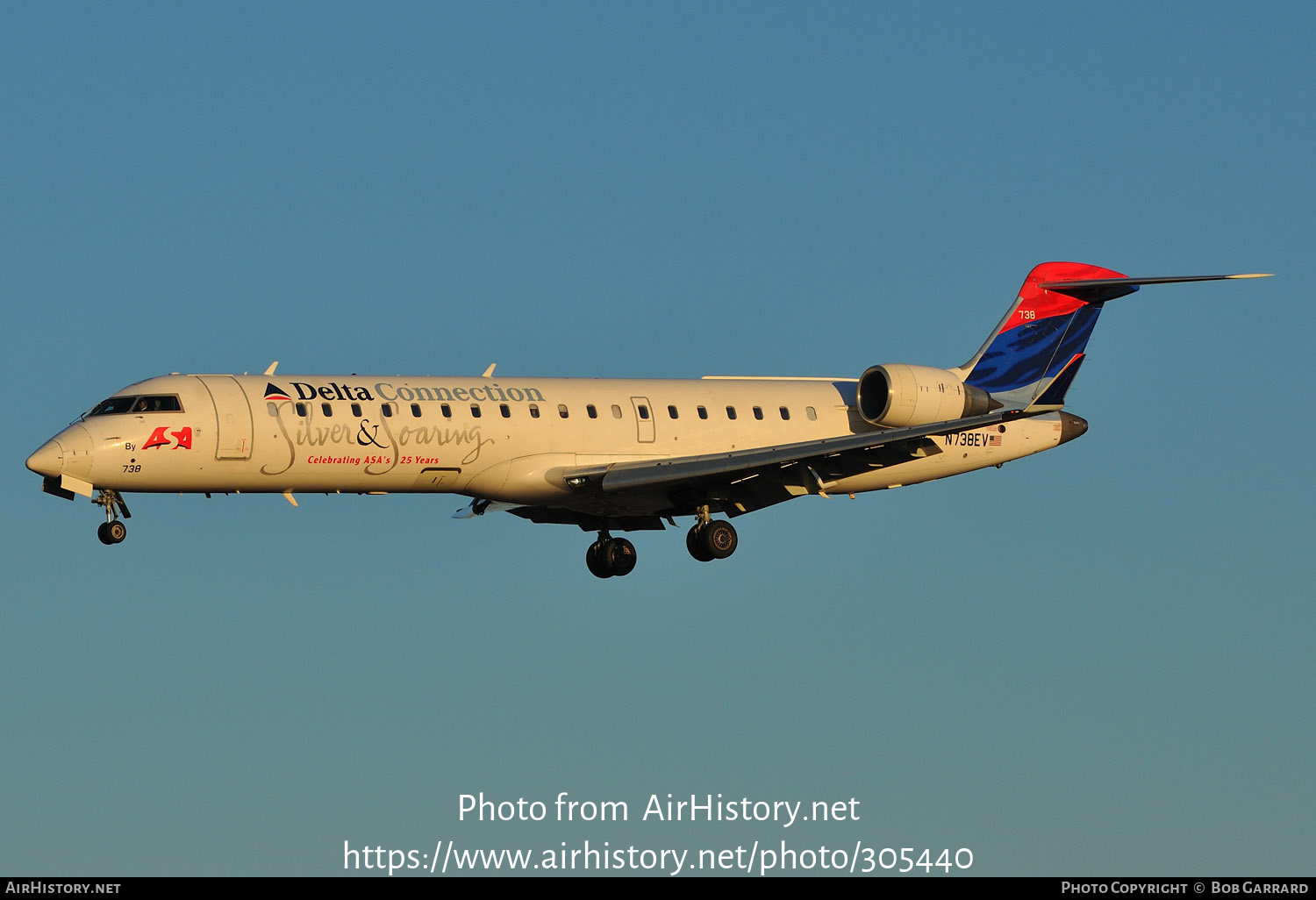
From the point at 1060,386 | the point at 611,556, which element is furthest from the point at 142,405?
the point at 1060,386

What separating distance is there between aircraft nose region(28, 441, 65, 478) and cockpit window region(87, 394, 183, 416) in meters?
1.34

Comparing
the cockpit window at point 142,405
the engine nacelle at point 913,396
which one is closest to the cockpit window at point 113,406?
the cockpit window at point 142,405

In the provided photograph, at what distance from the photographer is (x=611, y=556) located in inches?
1747

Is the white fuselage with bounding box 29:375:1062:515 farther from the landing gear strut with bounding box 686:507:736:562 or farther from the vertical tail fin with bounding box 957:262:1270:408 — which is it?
the vertical tail fin with bounding box 957:262:1270:408

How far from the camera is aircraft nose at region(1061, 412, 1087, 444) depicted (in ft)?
152

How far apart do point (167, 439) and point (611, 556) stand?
11.1 metres

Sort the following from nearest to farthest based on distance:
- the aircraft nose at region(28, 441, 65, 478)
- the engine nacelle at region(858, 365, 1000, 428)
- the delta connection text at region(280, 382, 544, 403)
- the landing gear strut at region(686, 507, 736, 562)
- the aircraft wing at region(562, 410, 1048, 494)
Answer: the aircraft nose at region(28, 441, 65, 478) → the delta connection text at region(280, 382, 544, 403) → the aircraft wing at region(562, 410, 1048, 494) → the landing gear strut at region(686, 507, 736, 562) → the engine nacelle at region(858, 365, 1000, 428)

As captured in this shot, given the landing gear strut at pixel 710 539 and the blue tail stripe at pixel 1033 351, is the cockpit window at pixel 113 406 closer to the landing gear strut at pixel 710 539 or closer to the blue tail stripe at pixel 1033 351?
the landing gear strut at pixel 710 539

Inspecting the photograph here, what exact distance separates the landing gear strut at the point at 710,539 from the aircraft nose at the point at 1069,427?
29.6ft

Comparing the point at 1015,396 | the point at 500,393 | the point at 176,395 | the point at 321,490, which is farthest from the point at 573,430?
the point at 1015,396

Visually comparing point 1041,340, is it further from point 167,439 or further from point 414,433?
point 167,439

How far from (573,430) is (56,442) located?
10.3m

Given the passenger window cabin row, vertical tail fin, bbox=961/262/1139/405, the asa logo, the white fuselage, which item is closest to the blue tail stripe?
vertical tail fin, bbox=961/262/1139/405

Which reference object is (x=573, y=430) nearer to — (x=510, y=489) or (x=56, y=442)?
(x=510, y=489)
